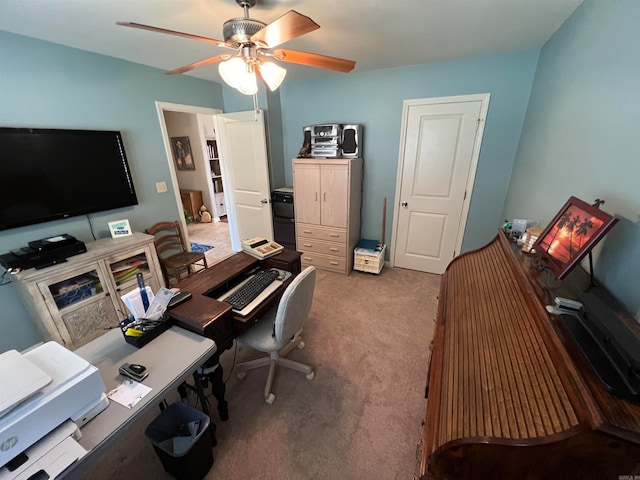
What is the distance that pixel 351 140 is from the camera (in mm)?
2912

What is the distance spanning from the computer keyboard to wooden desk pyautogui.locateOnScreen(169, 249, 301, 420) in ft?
0.25

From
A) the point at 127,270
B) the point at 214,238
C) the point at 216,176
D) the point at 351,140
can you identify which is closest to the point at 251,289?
the point at 127,270

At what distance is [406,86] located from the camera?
2.68 metres

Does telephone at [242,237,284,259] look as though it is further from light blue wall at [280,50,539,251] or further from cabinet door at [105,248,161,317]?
light blue wall at [280,50,539,251]

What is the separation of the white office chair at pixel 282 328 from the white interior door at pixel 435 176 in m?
1.98

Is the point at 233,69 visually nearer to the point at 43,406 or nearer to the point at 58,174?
the point at 43,406

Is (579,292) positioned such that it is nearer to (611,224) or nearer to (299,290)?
(611,224)

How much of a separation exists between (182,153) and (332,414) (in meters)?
5.74

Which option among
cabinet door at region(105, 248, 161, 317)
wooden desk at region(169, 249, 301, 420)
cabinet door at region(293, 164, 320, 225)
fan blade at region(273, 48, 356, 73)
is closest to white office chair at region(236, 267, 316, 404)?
wooden desk at region(169, 249, 301, 420)

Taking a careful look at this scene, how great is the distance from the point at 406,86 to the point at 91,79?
3.01 m

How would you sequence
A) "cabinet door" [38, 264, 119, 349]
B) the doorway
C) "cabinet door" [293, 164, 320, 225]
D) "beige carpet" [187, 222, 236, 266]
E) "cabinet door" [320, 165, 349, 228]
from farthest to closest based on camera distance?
the doorway < "beige carpet" [187, 222, 236, 266] < "cabinet door" [293, 164, 320, 225] < "cabinet door" [320, 165, 349, 228] < "cabinet door" [38, 264, 119, 349]

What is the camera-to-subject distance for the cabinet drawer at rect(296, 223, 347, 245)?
305cm

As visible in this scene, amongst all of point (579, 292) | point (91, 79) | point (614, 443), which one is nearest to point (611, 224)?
point (579, 292)

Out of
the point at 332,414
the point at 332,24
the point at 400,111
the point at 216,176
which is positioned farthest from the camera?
the point at 216,176
